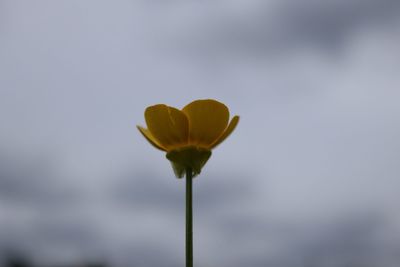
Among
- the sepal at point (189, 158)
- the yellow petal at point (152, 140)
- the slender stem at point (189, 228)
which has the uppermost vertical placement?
the yellow petal at point (152, 140)

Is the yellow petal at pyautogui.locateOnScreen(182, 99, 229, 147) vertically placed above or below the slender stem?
above

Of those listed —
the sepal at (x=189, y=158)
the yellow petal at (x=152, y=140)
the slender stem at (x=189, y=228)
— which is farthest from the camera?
the yellow petal at (x=152, y=140)

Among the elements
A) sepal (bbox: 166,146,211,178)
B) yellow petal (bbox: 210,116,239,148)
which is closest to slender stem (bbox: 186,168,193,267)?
sepal (bbox: 166,146,211,178)

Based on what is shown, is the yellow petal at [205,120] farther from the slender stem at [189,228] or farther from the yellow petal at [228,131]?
the slender stem at [189,228]

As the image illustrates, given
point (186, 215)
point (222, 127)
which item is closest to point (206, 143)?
point (222, 127)

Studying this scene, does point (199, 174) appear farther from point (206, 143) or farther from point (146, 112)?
point (146, 112)

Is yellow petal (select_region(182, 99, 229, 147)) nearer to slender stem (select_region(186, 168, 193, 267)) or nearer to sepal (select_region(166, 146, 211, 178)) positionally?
sepal (select_region(166, 146, 211, 178))

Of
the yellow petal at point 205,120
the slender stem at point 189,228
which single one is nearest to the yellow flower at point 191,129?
the yellow petal at point 205,120
